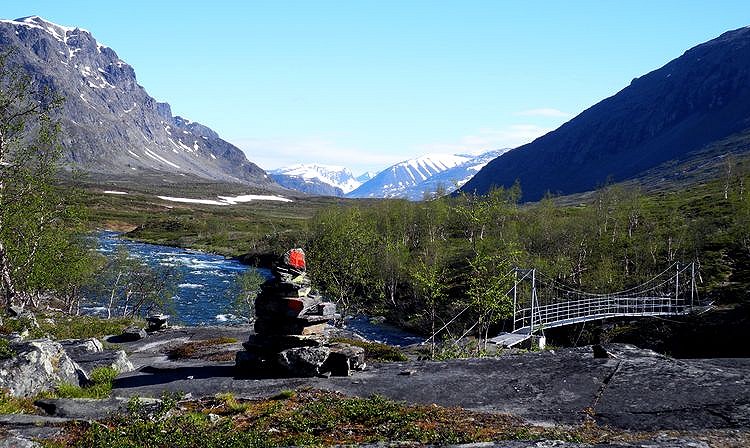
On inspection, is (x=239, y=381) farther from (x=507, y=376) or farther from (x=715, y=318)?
(x=715, y=318)

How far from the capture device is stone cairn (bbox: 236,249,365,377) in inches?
778

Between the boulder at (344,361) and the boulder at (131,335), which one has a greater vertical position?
the boulder at (344,361)

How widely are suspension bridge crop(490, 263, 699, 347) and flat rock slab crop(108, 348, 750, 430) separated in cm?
2213

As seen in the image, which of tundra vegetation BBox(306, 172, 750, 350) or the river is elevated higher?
tundra vegetation BBox(306, 172, 750, 350)

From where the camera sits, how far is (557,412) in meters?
14.2

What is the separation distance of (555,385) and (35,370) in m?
15.5

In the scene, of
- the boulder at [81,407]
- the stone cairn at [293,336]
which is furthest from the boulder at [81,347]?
the boulder at [81,407]

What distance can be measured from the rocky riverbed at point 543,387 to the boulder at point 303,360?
0.56 meters

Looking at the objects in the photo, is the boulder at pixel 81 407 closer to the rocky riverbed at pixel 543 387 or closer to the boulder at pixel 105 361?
the rocky riverbed at pixel 543 387

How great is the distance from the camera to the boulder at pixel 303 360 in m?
19.6

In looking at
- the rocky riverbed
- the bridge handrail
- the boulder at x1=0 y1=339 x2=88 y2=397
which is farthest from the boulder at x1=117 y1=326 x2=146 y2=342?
the bridge handrail

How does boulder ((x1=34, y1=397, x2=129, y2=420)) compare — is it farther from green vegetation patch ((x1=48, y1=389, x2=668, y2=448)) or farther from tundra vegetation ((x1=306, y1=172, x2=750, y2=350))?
tundra vegetation ((x1=306, y1=172, x2=750, y2=350))

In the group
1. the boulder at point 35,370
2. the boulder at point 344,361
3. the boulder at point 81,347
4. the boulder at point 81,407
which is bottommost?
the boulder at point 81,347

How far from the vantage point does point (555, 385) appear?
16531 millimetres
